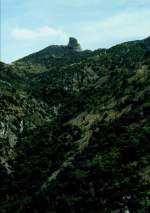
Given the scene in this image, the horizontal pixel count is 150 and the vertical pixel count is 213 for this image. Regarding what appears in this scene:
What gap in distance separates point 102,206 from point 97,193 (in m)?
8.20

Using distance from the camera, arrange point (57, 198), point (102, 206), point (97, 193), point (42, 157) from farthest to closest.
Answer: point (42, 157), point (57, 198), point (97, 193), point (102, 206)

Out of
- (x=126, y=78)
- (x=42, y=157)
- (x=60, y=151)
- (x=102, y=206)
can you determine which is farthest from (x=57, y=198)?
(x=126, y=78)

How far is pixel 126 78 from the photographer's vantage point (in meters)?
174

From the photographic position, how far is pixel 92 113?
15725cm

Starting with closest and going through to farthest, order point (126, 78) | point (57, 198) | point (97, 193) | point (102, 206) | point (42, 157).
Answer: point (102, 206) → point (97, 193) → point (57, 198) → point (42, 157) → point (126, 78)

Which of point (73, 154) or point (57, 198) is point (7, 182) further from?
point (57, 198)

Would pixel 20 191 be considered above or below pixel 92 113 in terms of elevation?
below

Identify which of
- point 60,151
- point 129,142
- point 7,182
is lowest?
point 7,182

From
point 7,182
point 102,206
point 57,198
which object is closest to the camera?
point 102,206

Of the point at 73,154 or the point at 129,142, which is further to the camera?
the point at 73,154

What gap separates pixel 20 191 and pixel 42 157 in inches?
995

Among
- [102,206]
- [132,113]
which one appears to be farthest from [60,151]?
[102,206]

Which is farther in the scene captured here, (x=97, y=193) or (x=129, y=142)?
(x=129, y=142)

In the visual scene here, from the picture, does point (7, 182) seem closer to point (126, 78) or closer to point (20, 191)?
point (20, 191)
